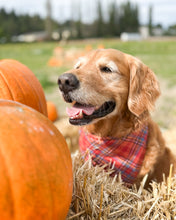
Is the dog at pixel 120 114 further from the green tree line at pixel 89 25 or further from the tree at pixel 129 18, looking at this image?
the tree at pixel 129 18

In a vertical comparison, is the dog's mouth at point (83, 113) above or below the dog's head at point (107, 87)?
below

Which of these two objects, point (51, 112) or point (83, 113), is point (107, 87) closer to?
point (83, 113)

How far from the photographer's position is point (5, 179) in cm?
154

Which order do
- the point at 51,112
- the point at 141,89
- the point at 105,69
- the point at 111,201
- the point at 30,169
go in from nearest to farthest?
the point at 30,169 → the point at 111,201 → the point at 105,69 → the point at 141,89 → the point at 51,112

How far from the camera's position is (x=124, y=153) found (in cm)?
311

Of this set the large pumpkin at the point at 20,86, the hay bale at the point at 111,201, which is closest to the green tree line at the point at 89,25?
the large pumpkin at the point at 20,86

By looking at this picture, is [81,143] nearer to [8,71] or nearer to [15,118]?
[8,71]

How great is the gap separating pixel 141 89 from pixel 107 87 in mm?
465

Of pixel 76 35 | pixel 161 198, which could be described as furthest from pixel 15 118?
Answer: pixel 76 35

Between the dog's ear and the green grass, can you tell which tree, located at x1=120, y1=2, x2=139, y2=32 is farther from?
the dog's ear

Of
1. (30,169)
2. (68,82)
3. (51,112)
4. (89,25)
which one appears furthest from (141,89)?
(89,25)

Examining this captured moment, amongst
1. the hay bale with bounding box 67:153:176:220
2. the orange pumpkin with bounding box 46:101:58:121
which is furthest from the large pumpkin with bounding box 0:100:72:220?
the orange pumpkin with bounding box 46:101:58:121

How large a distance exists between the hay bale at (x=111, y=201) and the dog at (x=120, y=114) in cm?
49

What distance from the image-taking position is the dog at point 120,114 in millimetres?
2926
